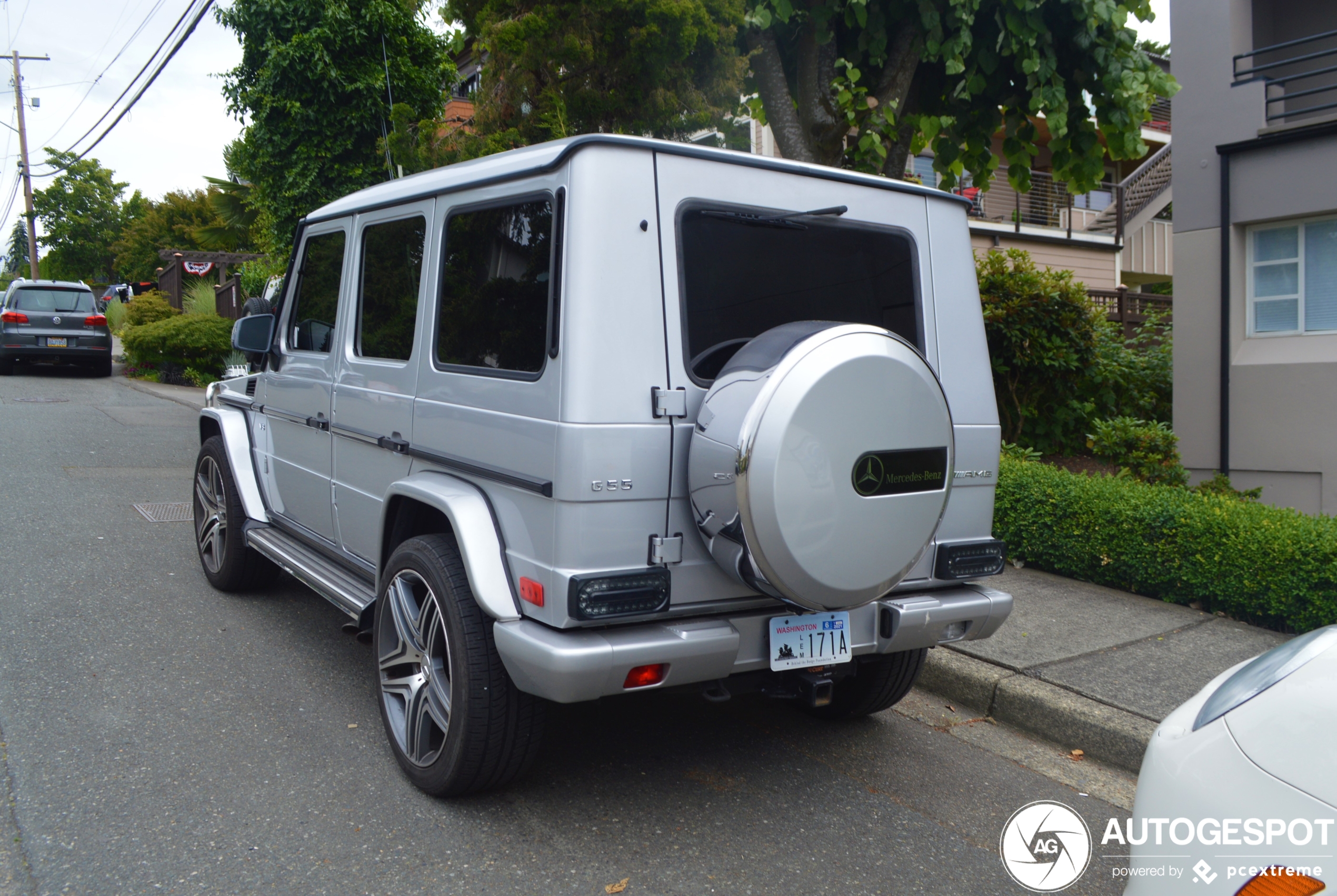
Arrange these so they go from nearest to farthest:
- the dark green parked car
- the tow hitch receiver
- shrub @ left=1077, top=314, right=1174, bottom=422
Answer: the tow hitch receiver, shrub @ left=1077, top=314, right=1174, bottom=422, the dark green parked car

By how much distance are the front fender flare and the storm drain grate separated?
4.96m

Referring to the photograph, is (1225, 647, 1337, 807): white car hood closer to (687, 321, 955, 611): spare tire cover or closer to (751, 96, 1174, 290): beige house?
(687, 321, 955, 611): spare tire cover

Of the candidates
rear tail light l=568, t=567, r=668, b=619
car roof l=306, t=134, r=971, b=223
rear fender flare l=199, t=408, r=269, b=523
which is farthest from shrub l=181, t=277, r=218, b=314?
rear tail light l=568, t=567, r=668, b=619

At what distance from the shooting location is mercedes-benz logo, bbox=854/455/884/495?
2.94 meters

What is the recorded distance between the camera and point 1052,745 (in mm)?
4160

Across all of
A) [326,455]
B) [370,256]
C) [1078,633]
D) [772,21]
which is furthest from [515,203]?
[772,21]

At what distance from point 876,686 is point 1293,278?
704 centimetres

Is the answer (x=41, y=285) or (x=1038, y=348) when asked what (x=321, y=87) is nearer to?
(x=1038, y=348)

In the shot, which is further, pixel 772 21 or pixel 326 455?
pixel 772 21

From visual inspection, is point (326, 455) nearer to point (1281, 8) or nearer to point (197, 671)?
point (197, 671)

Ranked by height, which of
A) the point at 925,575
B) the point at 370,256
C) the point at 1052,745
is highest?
the point at 370,256

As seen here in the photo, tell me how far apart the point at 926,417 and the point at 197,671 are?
3423 mm

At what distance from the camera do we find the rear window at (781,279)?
3.15m

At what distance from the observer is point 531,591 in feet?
9.87
